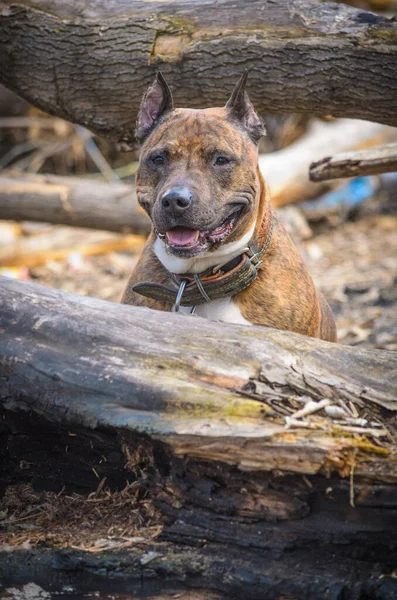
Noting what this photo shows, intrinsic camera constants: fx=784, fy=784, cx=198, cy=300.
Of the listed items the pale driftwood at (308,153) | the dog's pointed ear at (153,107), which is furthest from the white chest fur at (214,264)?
the pale driftwood at (308,153)

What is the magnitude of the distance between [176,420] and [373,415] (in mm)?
625

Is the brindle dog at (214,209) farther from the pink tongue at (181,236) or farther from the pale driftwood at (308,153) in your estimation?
the pale driftwood at (308,153)

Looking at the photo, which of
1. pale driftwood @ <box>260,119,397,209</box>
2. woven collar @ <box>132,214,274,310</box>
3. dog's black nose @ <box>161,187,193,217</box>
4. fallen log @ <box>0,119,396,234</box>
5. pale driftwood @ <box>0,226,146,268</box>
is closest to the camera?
dog's black nose @ <box>161,187,193,217</box>

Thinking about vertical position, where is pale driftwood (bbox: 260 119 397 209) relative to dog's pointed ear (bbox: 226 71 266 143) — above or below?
below

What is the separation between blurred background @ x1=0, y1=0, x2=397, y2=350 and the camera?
681 centimetres

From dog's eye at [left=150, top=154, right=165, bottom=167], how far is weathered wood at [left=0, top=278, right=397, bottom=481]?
39.9 inches

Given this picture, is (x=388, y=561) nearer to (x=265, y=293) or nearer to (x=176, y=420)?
(x=176, y=420)

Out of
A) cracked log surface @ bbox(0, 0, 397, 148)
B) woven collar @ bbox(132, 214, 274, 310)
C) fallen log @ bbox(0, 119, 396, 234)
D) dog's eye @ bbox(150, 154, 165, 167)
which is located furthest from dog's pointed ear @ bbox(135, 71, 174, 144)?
fallen log @ bbox(0, 119, 396, 234)

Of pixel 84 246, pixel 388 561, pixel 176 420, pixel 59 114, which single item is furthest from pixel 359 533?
pixel 84 246

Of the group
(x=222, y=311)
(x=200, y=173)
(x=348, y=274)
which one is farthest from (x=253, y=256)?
(x=348, y=274)

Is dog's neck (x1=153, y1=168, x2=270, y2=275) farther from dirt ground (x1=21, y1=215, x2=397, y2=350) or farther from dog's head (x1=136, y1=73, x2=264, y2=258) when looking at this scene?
dirt ground (x1=21, y1=215, x2=397, y2=350)

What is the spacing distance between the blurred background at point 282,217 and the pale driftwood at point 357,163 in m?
1.70

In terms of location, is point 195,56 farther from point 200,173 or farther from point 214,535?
point 214,535

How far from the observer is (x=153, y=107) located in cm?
368
